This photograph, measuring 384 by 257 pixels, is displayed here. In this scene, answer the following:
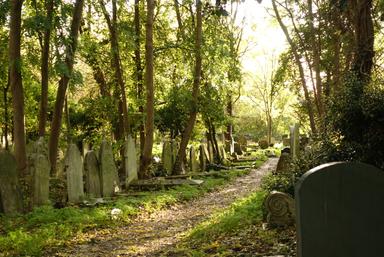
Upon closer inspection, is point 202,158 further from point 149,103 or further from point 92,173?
point 92,173

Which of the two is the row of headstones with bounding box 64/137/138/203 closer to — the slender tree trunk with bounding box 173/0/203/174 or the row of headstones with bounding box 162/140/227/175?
the row of headstones with bounding box 162/140/227/175

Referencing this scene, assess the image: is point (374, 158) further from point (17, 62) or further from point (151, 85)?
point (151, 85)

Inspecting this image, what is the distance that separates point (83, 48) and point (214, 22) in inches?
294

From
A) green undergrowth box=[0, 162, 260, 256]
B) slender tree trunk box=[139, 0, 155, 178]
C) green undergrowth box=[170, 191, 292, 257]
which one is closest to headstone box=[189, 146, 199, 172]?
slender tree trunk box=[139, 0, 155, 178]

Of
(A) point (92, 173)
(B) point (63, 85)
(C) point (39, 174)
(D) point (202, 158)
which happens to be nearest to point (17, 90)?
(B) point (63, 85)

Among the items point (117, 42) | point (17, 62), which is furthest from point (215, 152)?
point (17, 62)

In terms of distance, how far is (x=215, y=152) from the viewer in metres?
23.3

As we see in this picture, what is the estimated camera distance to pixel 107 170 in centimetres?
1148

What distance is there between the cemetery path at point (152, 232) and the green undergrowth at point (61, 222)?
0.83ft

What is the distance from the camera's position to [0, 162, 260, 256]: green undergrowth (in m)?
7.01

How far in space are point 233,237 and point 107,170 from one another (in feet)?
17.1

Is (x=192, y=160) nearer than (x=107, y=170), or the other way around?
(x=107, y=170)

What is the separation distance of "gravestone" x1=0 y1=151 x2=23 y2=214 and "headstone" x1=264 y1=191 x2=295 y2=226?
16.5ft

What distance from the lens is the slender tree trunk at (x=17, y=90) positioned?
35.4 ft
